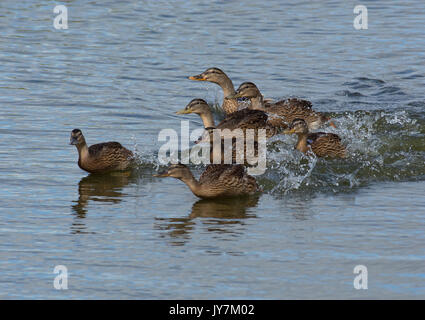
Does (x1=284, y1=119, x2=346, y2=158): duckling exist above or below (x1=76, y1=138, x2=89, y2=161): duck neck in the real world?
above

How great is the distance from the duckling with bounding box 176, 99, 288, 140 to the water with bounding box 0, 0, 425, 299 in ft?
1.44

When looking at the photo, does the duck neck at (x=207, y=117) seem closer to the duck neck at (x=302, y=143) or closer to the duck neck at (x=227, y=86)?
the duck neck at (x=302, y=143)

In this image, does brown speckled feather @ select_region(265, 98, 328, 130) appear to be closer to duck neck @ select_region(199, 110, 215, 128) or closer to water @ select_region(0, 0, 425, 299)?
water @ select_region(0, 0, 425, 299)

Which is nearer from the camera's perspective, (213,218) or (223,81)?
(213,218)

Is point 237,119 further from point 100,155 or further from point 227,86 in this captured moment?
point 100,155

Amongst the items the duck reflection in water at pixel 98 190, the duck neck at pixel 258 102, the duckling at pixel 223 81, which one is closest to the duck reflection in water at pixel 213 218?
the duck reflection in water at pixel 98 190

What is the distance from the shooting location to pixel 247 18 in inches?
1016

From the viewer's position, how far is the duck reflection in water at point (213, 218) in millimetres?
10992

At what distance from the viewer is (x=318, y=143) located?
14.9m

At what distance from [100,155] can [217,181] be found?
2076 mm

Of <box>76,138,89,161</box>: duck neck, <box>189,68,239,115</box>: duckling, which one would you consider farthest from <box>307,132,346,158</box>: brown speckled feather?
<box>189,68,239,115</box>: duckling

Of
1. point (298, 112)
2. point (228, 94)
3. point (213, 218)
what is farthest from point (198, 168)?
point (228, 94)

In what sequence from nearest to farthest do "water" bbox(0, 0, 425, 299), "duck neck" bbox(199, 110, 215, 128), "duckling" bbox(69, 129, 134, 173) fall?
"water" bbox(0, 0, 425, 299) < "duckling" bbox(69, 129, 134, 173) < "duck neck" bbox(199, 110, 215, 128)

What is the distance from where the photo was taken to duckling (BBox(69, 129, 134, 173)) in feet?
44.5
